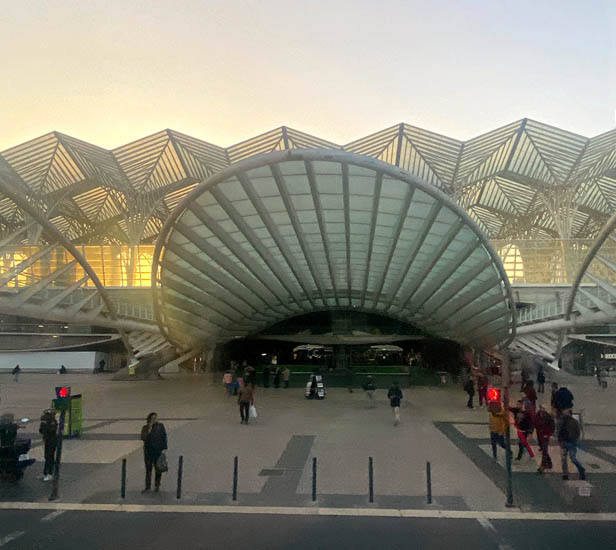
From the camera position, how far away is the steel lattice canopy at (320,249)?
18484mm

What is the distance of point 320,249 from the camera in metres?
26.7

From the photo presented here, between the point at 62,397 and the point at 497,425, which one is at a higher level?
the point at 62,397

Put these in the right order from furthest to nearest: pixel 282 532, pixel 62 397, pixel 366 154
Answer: pixel 366 154 < pixel 62 397 < pixel 282 532

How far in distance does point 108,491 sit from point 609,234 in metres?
19.9

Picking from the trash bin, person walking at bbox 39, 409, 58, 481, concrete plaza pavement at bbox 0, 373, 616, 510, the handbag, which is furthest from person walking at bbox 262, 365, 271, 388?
the handbag

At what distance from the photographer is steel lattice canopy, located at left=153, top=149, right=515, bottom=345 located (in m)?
18.5

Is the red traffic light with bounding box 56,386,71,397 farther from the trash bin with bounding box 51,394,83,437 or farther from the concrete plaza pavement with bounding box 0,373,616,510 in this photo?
the concrete plaza pavement with bounding box 0,373,616,510

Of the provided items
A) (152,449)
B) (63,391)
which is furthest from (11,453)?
(63,391)

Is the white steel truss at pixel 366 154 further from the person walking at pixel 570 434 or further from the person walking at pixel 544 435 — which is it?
the person walking at pixel 570 434

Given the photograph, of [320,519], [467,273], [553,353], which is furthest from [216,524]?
[553,353]

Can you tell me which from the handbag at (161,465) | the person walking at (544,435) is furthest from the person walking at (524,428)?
the handbag at (161,465)

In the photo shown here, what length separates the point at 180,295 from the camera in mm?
29062

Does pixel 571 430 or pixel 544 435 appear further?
pixel 544 435

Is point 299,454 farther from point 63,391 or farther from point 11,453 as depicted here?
point 63,391
